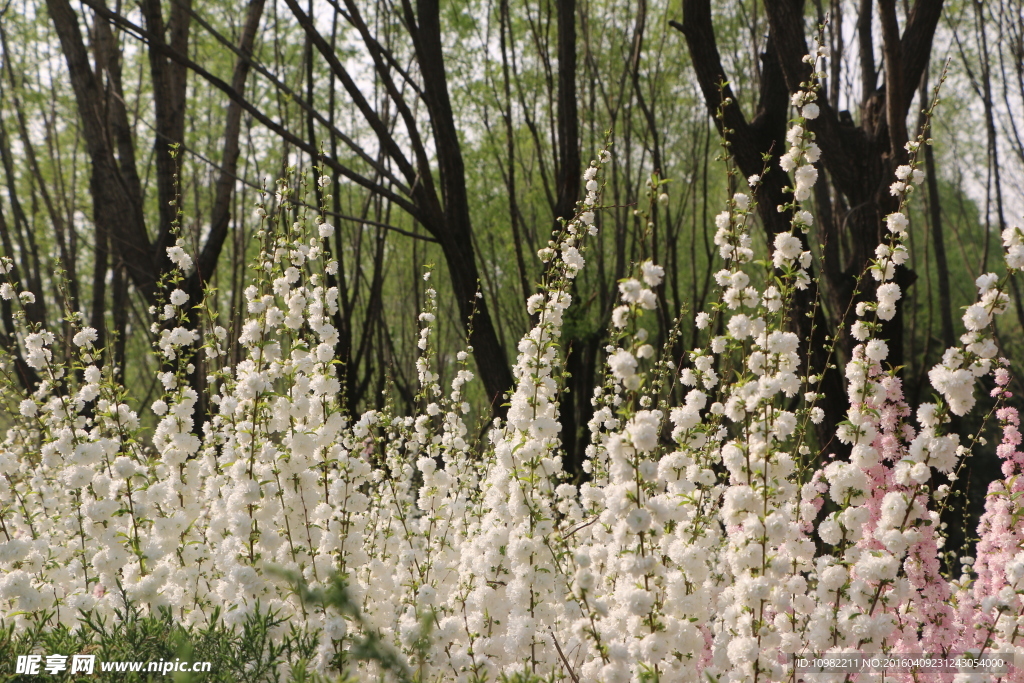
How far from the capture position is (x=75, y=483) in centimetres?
275

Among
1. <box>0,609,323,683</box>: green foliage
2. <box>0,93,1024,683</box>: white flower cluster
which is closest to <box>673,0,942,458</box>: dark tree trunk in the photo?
<box>0,93,1024,683</box>: white flower cluster

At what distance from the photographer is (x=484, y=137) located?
11758mm

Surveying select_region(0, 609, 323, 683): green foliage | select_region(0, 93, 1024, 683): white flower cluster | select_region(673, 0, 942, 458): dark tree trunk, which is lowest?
select_region(0, 609, 323, 683): green foliage

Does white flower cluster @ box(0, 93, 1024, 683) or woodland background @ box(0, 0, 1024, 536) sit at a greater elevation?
woodland background @ box(0, 0, 1024, 536)

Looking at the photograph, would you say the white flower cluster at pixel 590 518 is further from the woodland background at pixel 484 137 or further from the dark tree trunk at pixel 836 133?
the dark tree trunk at pixel 836 133

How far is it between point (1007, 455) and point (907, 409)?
74cm

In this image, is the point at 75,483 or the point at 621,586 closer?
the point at 621,586

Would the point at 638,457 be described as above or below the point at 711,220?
below

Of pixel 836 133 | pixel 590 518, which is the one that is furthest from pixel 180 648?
pixel 836 133

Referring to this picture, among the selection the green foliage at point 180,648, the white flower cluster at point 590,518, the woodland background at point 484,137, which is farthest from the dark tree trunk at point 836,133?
the green foliage at point 180,648

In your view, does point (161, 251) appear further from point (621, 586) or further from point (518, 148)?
point (518, 148)

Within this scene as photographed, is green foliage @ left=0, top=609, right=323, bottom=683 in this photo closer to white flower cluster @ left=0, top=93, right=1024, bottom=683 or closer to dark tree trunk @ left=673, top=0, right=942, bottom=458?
white flower cluster @ left=0, top=93, right=1024, bottom=683

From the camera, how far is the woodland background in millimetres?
4789

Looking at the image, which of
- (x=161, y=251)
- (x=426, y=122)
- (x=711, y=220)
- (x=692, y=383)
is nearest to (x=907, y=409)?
(x=692, y=383)
